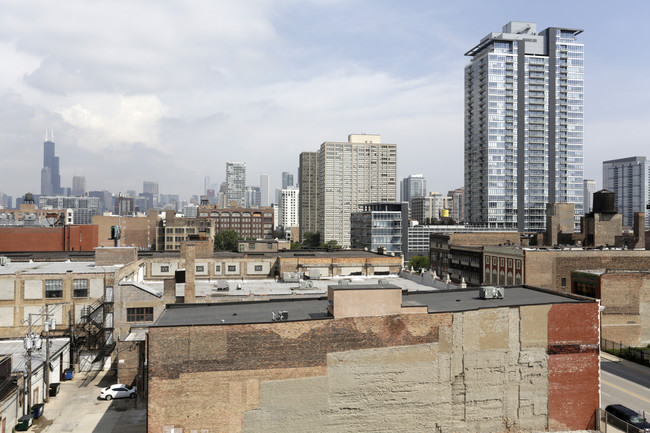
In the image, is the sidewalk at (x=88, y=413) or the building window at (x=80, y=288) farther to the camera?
the building window at (x=80, y=288)

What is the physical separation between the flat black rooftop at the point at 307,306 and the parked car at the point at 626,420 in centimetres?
907

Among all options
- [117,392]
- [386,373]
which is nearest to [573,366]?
[386,373]

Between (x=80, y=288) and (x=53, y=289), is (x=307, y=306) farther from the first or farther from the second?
(x=53, y=289)

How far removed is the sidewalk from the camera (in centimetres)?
3538

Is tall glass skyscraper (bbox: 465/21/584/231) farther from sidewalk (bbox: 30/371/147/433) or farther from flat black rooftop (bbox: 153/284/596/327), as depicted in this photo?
sidewalk (bbox: 30/371/147/433)

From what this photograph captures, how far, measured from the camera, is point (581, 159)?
166375mm

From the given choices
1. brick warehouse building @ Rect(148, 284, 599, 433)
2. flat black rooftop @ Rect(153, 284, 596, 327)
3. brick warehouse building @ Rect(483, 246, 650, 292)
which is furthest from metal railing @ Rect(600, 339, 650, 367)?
brick warehouse building @ Rect(148, 284, 599, 433)

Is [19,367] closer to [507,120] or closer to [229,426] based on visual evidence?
[229,426]

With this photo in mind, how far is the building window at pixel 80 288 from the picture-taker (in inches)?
1980

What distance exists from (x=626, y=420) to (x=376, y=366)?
2015 centimetres

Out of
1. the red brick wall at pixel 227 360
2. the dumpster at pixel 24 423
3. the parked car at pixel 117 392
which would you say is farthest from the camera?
the parked car at pixel 117 392

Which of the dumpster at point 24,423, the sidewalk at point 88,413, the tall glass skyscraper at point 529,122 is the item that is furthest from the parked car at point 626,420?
the tall glass skyscraper at point 529,122

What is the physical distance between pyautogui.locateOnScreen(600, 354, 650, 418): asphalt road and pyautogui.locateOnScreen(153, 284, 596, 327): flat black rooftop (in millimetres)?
11654

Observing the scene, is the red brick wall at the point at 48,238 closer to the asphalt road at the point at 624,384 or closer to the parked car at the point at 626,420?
the asphalt road at the point at 624,384
